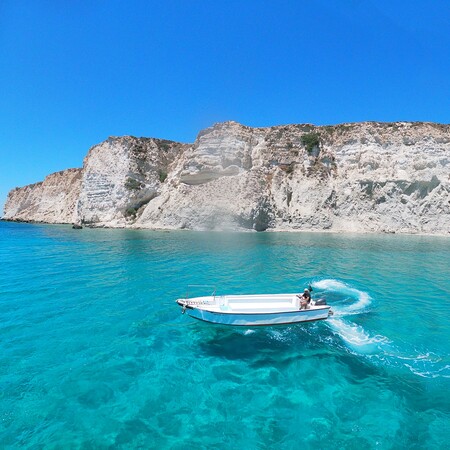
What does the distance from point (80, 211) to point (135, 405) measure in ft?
243

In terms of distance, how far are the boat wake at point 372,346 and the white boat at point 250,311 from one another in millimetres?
1399

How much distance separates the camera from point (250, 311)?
12.3 m

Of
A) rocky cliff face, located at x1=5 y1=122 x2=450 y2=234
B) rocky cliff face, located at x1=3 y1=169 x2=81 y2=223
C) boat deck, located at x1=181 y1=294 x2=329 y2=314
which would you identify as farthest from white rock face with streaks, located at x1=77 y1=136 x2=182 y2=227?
boat deck, located at x1=181 y1=294 x2=329 y2=314

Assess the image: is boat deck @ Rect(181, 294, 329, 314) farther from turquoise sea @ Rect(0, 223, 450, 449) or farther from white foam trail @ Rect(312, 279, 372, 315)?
white foam trail @ Rect(312, 279, 372, 315)

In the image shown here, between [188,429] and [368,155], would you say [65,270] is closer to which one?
[188,429]

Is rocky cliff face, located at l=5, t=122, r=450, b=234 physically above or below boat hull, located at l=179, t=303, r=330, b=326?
above

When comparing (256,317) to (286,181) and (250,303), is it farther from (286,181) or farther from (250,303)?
(286,181)

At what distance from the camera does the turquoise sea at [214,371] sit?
7.26m

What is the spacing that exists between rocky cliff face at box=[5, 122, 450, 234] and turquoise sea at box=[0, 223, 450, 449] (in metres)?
42.0

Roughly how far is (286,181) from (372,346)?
55.5 meters

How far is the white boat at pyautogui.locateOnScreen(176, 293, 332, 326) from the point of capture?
11.8 meters

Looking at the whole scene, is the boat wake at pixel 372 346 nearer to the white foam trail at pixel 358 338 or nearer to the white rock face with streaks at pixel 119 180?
the white foam trail at pixel 358 338

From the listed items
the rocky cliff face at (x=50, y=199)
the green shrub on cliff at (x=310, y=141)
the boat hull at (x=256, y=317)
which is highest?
the green shrub on cliff at (x=310, y=141)

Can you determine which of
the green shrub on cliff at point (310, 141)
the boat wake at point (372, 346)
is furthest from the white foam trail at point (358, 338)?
the green shrub on cliff at point (310, 141)
